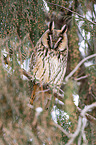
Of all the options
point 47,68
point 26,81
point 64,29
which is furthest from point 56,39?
point 26,81

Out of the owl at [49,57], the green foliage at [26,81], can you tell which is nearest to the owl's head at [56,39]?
the owl at [49,57]

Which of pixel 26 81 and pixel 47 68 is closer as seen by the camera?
pixel 26 81

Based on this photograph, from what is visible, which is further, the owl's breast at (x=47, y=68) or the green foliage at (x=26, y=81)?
the owl's breast at (x=47, y=68)

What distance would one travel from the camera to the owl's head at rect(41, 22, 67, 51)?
3.56 feet

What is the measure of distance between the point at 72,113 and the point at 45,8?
0.59 meters

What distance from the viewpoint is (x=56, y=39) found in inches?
44.1

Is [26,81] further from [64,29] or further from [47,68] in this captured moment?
[64,29]

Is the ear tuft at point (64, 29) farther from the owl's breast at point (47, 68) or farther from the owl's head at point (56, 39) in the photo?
the owl's breast at point (47, 68)

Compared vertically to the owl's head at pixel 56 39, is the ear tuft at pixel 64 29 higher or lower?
higher

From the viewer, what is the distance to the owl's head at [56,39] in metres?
1.09

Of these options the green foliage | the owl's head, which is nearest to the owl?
the owl's head

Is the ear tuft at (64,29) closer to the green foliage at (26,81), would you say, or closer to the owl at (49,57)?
the owl at (49,57)

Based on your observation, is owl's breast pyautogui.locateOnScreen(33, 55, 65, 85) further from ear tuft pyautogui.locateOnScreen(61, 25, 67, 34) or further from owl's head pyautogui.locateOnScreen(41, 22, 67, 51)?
ear tuft pyautogui.locateOnScreen(61, 25, 67, 34)

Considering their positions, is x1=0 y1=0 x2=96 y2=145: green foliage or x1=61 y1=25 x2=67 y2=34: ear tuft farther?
x1=61 y1=25 x2=67 y2=34: ear tuft
